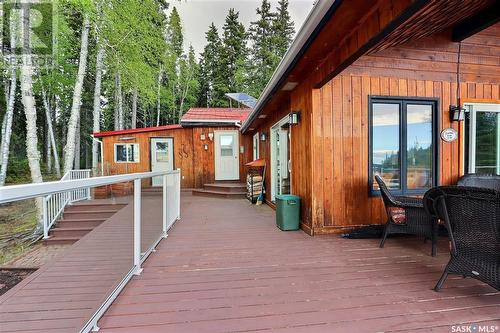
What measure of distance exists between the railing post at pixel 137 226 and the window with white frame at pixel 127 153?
7353mm

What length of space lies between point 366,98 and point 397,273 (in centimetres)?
248

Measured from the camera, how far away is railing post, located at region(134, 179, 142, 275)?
7.84ft

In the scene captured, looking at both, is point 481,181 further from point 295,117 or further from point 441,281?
point 295,117

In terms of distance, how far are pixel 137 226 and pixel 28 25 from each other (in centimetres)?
746

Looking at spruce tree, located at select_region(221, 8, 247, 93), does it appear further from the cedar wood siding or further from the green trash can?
the green trash can

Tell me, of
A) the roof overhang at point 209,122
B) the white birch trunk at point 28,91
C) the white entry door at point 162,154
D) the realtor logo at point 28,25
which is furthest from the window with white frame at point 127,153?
the realtor logo at point 28,25

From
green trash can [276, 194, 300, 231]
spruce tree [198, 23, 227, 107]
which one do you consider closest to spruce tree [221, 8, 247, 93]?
spruce tree [198, 23, 227, 107]

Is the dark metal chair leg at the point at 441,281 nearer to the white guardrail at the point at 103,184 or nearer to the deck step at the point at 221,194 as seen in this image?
the white guardrail at the point at 103,184

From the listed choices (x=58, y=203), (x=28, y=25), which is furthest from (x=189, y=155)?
(x=28, y=25)

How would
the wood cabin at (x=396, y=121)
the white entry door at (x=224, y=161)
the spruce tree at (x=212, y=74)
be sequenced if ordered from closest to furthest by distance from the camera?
1. the wood cabin at (x=396, y=121)
2. the white entry door at (x=224, y=161)
3. the spruce tree at (x=212, y=74)

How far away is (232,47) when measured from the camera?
66.5 ft

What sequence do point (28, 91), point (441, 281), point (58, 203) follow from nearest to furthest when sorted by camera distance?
point (441, 281)
point (58, 203)
point (28, 91)

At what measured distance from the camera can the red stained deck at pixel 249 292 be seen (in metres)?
1.69

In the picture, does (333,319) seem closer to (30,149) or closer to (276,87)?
(276,87)
